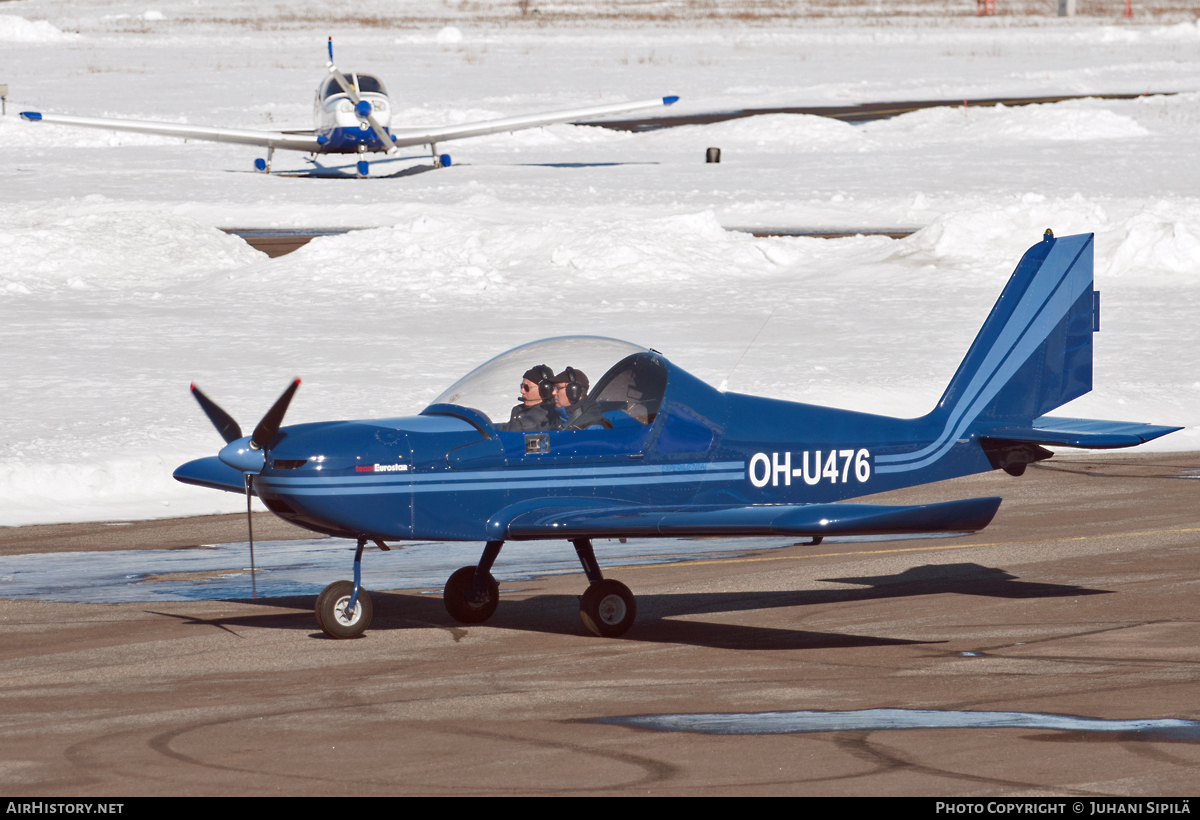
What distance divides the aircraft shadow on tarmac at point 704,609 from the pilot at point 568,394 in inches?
58.7

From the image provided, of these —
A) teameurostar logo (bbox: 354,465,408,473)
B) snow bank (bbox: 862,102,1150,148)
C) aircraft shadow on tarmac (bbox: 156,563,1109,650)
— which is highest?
snow bank (bbox: 862,102,1150,148)

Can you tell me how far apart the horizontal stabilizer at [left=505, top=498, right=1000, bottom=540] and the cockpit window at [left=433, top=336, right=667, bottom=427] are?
71 centimetres

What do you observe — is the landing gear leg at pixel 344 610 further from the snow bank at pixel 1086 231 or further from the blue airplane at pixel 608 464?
the snow bank at pixel 1086 231

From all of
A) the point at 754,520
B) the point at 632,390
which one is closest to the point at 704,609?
the point at 632,390

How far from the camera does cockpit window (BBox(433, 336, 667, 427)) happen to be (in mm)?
10336

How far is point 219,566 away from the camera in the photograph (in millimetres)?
13211

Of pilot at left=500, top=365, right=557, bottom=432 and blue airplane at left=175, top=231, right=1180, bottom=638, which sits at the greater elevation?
pilot at left=500, top=365, right=557, bottom=432

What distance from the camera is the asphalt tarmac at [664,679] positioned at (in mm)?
6773

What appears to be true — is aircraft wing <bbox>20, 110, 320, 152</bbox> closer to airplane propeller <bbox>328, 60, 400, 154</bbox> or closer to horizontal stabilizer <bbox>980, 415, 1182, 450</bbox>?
airplane propeller <bbox>328, 60, 400, 154</bbox>

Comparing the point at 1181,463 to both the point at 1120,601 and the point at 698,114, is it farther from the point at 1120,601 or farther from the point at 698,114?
the point at 698,114

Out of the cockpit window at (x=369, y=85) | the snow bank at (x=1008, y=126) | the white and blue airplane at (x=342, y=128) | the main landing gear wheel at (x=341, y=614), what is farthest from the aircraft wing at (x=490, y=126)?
the main landing gear wheel at (x=341, y=614)

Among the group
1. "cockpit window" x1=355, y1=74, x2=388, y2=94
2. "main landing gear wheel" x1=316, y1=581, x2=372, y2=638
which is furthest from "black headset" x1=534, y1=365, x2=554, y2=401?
"cockpit window" x1=355, y1=74, x2=388, y2=94

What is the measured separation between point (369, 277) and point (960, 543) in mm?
18312

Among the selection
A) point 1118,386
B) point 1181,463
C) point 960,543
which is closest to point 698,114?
point 1118,386
